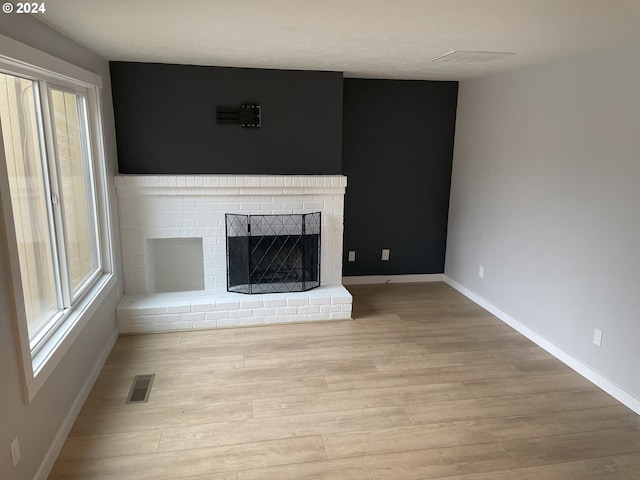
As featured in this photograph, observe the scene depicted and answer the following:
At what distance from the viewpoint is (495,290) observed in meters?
4.32

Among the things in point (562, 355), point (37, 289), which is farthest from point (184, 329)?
point (562, 355)

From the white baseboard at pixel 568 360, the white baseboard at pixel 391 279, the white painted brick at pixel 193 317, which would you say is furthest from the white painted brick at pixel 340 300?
the white baseboard at pixel 568 360

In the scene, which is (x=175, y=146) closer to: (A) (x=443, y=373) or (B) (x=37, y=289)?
(B) (x=37, y=289)

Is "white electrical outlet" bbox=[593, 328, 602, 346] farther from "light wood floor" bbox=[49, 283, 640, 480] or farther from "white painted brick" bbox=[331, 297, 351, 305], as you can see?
"white painted brick" bbox=[331, 297, 351, 305]

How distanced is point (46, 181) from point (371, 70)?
2.79 m

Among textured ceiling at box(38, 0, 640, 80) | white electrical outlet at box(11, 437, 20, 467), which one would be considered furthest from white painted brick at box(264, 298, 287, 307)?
white electrical outlet at box(11, 437, 20, 467)

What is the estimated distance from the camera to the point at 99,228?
342 centimetres

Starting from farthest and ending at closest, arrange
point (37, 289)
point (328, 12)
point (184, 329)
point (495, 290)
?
1. point (495, 290)
2. point (184, 329)
3. point (37, 289)
4. point (328, 12)

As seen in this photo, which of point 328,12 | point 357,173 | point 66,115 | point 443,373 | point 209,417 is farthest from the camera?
point 357,173

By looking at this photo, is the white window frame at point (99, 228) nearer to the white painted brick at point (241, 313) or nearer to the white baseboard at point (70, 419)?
the white baseboard at point (70, 419)

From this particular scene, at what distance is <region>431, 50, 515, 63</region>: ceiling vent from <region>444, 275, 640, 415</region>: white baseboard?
2.20 metres

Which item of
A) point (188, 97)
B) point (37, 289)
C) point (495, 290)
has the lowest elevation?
point (495, 290)

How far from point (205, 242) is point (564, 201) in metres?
2.95

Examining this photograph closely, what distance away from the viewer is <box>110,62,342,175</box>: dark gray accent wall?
12.6 ft
